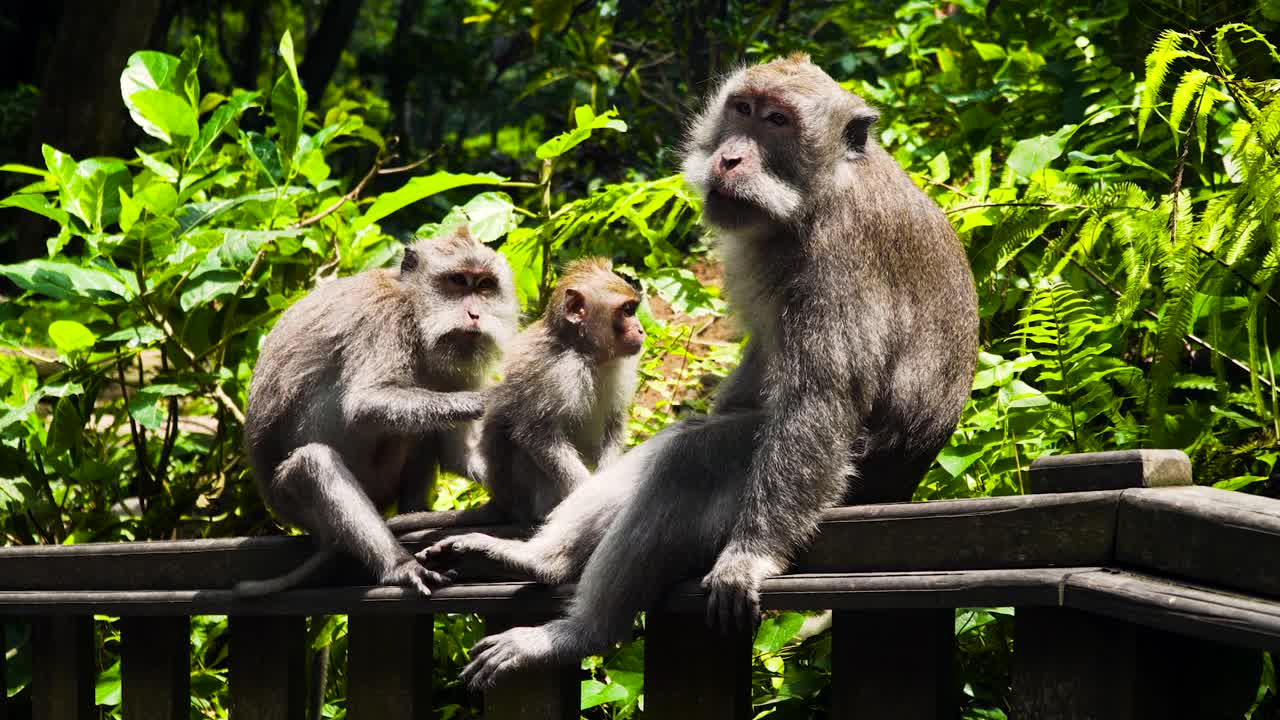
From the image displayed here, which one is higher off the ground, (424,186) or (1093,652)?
(424,186)

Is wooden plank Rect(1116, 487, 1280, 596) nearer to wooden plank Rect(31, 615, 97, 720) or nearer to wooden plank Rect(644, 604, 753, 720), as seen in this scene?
wooden plank Rect(644, 604, 753, 720)

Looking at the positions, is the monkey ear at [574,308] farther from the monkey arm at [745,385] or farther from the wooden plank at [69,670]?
the wooden plank at [69,670]

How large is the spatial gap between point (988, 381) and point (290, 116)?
2641mm

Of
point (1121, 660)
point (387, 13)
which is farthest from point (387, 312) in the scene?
point (387, 13)

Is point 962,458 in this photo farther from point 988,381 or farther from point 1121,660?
point 1121,660

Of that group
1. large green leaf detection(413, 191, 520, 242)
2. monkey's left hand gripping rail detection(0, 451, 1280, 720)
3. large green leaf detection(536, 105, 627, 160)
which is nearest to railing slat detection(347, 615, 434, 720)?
monkey's left hand gripping rail detection(0, 451, 1280, 720)

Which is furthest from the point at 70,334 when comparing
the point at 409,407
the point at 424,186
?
the point at 409,407

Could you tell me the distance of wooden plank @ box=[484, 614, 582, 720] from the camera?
258cm

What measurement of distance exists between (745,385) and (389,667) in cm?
106

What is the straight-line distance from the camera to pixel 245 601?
2.93m

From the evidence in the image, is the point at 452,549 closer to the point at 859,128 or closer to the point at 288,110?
the point at 859,128

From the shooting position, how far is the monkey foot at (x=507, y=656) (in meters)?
2.53

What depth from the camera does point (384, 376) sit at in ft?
11.0

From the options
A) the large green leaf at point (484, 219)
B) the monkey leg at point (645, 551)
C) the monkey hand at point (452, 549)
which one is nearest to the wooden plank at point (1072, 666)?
the monkey leg at point (645, 551)
